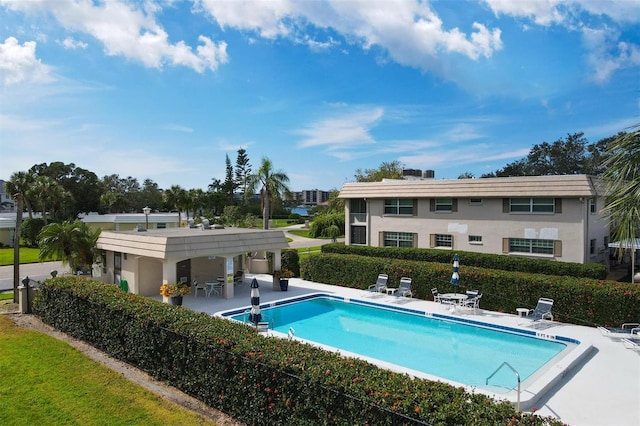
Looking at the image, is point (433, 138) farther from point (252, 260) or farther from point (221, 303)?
point (221, 303)

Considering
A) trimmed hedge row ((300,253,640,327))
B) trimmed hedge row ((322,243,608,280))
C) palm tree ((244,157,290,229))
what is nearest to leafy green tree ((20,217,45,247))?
palm tree ((244,157,290,229))

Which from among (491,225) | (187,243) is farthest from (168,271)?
Answer: (491,225)

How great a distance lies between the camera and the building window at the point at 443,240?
26.0 metres

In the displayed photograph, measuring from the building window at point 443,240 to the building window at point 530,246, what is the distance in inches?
134

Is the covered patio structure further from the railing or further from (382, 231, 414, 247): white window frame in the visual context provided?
the railing

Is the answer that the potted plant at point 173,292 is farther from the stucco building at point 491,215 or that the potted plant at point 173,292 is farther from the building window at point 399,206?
the building window at point 399,206

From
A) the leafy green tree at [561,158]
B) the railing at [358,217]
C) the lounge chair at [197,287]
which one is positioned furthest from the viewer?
the leafy green tree at [561,158]

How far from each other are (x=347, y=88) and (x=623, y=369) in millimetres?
20739

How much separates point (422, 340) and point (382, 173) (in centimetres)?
4362

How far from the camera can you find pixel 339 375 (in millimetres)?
7348

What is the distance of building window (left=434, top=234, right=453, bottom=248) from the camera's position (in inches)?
1025

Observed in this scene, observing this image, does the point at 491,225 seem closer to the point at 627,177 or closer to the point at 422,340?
the point at 422,340

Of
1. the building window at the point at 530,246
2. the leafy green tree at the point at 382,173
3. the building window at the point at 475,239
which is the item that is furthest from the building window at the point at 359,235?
the leafy green tree at the point at 382,173

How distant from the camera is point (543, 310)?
A: 52.4ft
